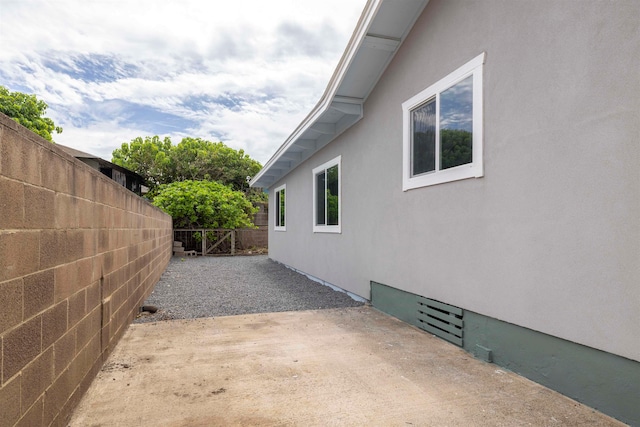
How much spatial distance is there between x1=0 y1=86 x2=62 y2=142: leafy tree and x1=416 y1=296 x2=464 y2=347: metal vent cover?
76.8 feet

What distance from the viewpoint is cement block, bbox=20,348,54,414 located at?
5.71 feet

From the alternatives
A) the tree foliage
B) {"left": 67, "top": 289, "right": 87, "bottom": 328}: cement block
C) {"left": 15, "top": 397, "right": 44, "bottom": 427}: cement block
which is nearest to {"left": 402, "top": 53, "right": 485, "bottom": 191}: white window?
{"left": 67, "top": 289, "right": 87, "bottom": 328}: cement block

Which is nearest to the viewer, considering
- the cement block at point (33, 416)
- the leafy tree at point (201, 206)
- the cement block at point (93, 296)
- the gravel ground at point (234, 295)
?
the cement block at point (33, 416)

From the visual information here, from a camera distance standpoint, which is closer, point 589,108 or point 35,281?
point 35,281

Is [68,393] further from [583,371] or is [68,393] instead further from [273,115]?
[273,115]

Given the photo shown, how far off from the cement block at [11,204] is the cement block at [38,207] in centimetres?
5

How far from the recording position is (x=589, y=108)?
2.61 metres

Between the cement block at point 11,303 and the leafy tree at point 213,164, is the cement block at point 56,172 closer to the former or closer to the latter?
the cement block at point 11,303

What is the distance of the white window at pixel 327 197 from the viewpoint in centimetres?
749

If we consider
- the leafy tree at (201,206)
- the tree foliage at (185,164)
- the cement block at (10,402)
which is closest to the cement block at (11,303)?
the cement block at (10,402)

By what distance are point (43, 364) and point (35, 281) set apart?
0.43m

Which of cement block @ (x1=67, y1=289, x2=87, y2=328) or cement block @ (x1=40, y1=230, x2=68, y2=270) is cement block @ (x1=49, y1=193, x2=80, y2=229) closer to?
cement block @ (x1=40, y1=230, x2=68, y2=270)

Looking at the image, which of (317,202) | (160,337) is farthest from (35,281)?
(317,202)

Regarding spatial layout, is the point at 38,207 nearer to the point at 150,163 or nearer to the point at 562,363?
the point at 562,363
